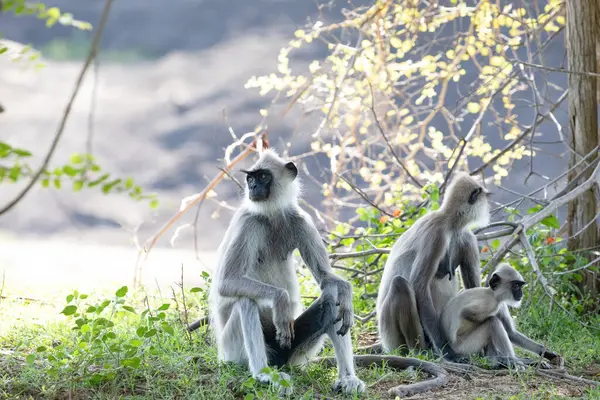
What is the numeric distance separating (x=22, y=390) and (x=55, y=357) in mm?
230

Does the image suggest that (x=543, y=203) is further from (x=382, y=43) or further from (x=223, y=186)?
(x=223, y=186)

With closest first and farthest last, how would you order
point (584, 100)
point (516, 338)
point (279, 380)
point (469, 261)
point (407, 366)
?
point (279, 380) → point (407, 366) → point (516, 338) → point (469, 261) → point (584, 100)

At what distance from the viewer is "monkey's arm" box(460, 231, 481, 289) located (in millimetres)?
5488

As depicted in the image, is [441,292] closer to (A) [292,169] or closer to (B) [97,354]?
(A) [292,169]

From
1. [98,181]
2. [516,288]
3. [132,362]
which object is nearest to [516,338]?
[516,288]

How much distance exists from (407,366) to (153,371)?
1502mm

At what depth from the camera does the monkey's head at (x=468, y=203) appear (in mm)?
5402

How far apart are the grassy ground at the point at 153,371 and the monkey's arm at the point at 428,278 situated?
1.66ft

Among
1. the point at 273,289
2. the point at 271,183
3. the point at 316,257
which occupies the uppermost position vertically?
the point at 271,183

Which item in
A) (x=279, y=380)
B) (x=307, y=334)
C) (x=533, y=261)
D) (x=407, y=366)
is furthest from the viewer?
(x=533, y=261)

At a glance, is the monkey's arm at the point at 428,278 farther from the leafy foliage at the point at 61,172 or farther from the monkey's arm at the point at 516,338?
the leafy foliage at the point at 61,172

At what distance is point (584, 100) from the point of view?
6.72m

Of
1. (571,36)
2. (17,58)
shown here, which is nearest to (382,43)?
(571,36)

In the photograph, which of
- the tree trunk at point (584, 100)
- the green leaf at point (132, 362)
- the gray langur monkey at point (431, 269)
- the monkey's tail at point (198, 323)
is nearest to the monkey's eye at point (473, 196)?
the gray langur monkey at point (431, 269)
